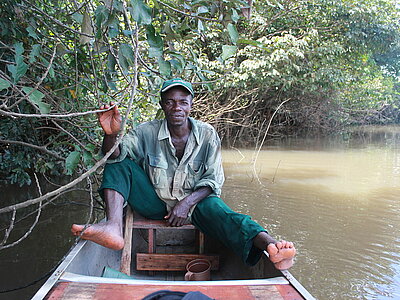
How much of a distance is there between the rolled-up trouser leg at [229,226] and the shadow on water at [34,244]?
53.2 inches

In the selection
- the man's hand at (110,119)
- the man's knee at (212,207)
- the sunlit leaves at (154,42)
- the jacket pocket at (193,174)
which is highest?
the sunlit leaves at (154,42)

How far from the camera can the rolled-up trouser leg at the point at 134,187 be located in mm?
2129

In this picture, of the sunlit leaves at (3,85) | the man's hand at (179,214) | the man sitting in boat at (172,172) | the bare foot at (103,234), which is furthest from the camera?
the man's hand at (179,214)

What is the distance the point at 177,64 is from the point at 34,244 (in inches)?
97.1

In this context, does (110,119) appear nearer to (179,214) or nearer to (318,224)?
(179,214)

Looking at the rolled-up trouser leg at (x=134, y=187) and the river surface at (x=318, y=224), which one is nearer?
the rolled-up trouser leg at (x=134, y=187)

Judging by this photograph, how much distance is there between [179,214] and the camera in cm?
225

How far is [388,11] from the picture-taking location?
980cm

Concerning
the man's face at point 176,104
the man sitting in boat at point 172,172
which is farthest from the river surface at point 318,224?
the man's face at point 176,104

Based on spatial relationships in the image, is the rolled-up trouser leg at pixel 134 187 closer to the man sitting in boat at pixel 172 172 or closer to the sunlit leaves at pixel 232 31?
the man sitting in boat at pixel 172 172

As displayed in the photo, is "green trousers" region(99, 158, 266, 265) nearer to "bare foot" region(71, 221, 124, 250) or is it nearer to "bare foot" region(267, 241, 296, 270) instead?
"bare foot" region(267, 241, 296, 270)

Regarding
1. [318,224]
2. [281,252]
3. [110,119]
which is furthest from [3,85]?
[318,224]

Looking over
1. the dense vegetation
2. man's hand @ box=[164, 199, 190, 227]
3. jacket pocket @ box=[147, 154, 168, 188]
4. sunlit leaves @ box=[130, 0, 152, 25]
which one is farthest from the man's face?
sunlit leaves @ box=[130, 0, 152, 25]

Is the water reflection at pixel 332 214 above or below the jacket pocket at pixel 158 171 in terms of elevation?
below
